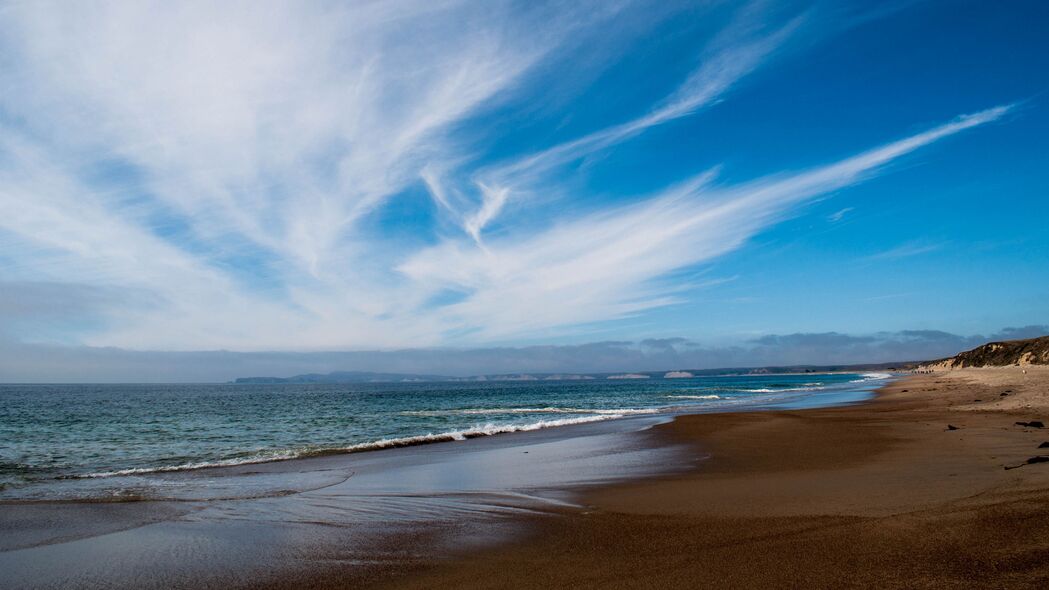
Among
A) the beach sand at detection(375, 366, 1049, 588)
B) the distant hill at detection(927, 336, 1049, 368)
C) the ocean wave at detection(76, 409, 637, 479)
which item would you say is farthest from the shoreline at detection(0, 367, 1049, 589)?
the distant hill at detection(927, 336, 1049, 368)

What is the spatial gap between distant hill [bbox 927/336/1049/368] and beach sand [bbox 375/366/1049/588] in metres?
86.8

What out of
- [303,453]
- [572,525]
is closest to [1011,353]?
[303,453]

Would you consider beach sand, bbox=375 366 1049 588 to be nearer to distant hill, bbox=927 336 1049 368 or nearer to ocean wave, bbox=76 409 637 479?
ocean wave, bbox=76 409 637 479

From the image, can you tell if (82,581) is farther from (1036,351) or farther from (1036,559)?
(1036,351)

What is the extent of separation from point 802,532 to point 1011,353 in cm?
11336

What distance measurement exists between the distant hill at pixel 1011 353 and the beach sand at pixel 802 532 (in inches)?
3418

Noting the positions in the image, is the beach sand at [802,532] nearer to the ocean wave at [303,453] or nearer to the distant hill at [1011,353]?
the ocean wave at [303,453]

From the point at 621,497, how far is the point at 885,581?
17.6 feet

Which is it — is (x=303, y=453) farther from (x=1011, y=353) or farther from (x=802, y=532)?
(x=1011, y=353)

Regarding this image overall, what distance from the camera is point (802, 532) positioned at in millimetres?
6840

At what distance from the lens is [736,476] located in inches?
462

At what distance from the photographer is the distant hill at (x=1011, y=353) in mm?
77250

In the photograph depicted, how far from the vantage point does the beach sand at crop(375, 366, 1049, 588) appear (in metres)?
5.39

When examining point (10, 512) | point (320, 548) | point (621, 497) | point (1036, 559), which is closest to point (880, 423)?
point (621, 497)
